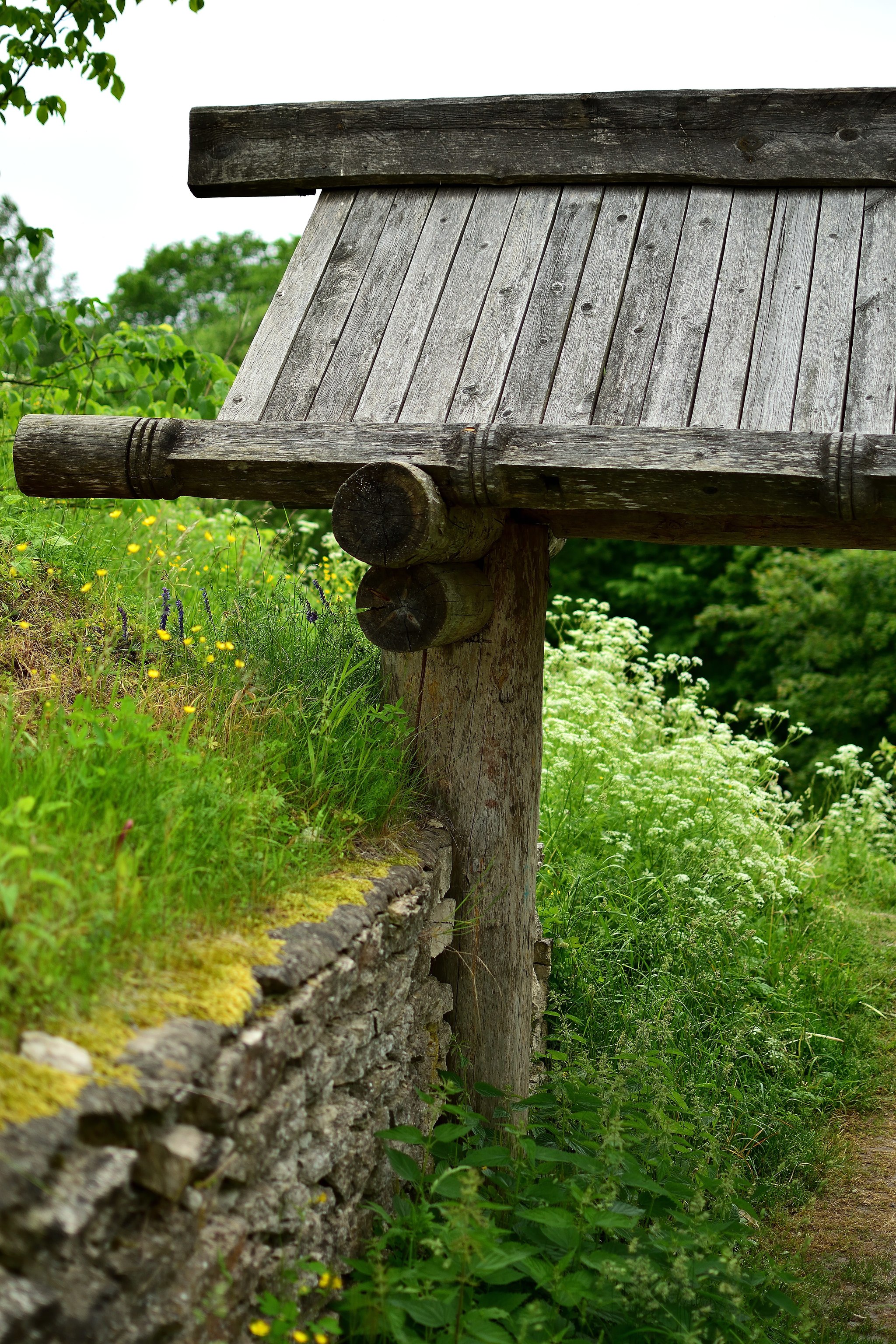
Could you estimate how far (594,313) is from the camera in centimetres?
353

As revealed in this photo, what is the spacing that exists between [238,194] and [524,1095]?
11.2ft

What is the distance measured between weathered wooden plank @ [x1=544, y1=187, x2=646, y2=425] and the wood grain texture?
643 mm

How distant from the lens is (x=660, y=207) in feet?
12.2

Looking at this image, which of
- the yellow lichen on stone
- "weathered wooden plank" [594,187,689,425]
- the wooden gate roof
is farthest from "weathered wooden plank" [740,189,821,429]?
the yellow lichen on stone

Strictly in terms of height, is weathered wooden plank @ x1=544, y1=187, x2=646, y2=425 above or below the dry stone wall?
above

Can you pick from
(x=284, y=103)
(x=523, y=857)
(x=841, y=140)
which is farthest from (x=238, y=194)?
(x=523, y=857)

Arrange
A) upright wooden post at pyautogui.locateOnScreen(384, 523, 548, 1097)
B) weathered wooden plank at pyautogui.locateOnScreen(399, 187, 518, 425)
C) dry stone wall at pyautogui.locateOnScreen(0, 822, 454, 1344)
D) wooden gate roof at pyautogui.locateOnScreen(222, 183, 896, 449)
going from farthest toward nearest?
upright wooden post at pyautogui.locateOnScreen(384, 523, 548, 1097) < weathered wooden plank at pyautogui.locateOnScreen(399, 187, 518, 425) < wooden gate roof at pyautogui.locateOnScreen(222, 183, 896, 449) < dry stone wall at pyautogui.locateOnScreen(0, 822, 454, 1344)

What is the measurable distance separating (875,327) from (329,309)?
1732 millimetres

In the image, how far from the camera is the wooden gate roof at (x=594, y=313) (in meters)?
3.27

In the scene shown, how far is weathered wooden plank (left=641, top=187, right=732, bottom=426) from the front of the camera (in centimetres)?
328

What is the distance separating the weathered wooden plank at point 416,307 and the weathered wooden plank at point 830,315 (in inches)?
46.0

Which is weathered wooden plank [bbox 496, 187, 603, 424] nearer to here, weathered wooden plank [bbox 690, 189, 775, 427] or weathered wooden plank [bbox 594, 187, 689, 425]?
weathered wooden plank [bbox 594, 187, 689, 425]

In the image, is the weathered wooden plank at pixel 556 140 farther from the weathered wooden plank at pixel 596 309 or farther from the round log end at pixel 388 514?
the round log end at pixel 388 514

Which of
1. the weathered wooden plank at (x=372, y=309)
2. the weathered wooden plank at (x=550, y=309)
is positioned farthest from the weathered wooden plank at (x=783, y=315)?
the weathered wooden plank at (x=372, y=309)
